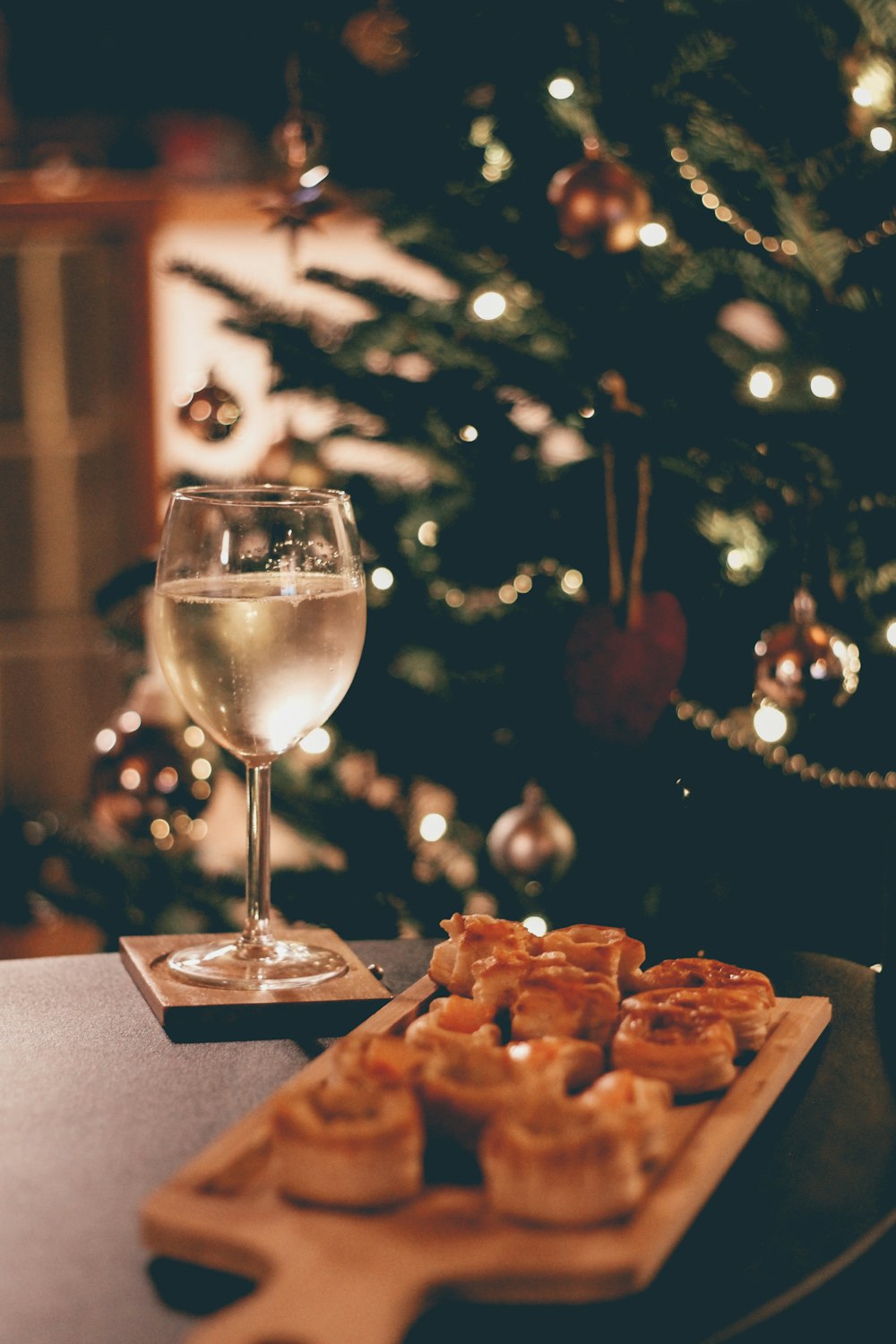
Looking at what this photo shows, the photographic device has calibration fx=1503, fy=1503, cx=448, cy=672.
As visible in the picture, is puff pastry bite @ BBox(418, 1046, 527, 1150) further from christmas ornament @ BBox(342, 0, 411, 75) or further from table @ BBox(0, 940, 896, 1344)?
christmas ornament @ BBox(342, 0, 411, 75)

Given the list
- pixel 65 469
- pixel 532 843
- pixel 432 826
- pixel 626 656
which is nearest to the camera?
pixel 626 656

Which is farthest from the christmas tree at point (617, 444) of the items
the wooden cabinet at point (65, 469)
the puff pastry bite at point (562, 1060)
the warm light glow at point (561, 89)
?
the wooden cabinet at point (65, 469)

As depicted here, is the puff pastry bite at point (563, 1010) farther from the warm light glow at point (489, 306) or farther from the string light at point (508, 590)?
the warm light glow at point (489, 306)

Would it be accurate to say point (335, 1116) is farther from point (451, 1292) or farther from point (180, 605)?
point (180, 605)

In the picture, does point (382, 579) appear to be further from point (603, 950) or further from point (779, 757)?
point (603, 950)

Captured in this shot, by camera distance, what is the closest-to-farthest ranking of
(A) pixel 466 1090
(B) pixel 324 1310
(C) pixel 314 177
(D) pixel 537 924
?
1. (B) pixel 324 1310
2. (A) pixel 466 1090
3. (C) pixel 314 177
4. (D) pixel 537 924

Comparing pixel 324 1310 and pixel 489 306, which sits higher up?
pixel 489 306

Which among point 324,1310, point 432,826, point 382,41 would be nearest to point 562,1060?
point 324,1310
